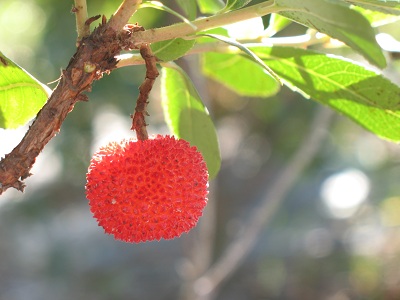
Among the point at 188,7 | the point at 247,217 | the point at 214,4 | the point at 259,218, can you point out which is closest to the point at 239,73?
the point at 214,4

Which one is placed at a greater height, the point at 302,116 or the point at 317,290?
the point at 302,116

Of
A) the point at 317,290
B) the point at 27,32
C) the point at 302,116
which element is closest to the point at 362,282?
the point at 317,290

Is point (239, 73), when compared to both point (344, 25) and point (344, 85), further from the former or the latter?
point (344, 25)

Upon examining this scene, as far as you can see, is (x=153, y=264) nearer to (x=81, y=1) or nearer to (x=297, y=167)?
(x=297, y=167)

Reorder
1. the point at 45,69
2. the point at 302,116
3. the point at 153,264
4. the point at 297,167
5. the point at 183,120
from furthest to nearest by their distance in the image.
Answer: the point at 153,264 < the point at 302,116 < the point at 45,69 < the point at 297,167 < the point at 183,120

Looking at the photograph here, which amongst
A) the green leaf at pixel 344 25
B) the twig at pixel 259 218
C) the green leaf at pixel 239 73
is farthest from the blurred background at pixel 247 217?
the green leaf at pixel 344 25

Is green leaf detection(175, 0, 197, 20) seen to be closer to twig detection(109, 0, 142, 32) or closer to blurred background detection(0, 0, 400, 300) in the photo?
twig detection(109, 0, 142, 32)

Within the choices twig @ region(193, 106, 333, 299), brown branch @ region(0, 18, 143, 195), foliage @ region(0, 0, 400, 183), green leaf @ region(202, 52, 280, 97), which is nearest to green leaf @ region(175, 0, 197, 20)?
foliage @ region(0, 0, 400, 183)
